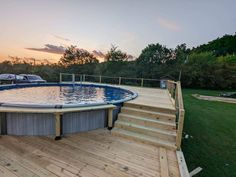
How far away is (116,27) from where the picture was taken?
11.6 m

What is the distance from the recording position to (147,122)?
3609mm

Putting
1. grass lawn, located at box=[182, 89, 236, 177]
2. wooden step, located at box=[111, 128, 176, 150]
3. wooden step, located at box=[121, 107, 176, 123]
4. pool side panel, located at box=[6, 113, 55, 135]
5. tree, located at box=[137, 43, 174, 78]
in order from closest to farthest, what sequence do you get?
grass lawn, located at box=[182, 89, 236, 177] < wooden step, located at box=[111, 128, 176, 150] < pool side panel, located at box=[6, 113, 55, 135] < wooden step, located at box=[121, 107, 176, 123] < tree, located at box=[137, 43, 174, 78]

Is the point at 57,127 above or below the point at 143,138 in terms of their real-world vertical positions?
above

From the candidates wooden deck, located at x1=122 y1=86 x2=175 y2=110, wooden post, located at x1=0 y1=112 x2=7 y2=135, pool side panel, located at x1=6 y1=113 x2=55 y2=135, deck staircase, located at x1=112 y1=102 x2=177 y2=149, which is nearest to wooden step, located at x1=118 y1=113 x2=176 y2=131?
deck staircase, located at x1=112 y1=102 x2=177 y2=149

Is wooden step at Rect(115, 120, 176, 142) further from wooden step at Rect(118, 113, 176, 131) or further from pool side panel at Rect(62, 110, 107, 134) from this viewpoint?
pool side panel at Rect(62, 110, 107, 134)

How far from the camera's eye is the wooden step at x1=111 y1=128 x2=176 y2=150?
9.97ft

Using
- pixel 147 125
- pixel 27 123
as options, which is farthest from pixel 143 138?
pixel 27 123

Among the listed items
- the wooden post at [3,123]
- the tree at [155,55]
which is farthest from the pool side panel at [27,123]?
the tree at [155,55]

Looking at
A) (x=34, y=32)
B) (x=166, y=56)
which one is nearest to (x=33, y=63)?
(x=34, y=32)

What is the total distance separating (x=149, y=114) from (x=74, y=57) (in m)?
21.6

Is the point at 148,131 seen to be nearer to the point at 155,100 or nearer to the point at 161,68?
→ the point at 155,100

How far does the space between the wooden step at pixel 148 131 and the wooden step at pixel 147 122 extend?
99 millimetres

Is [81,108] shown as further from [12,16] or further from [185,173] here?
[12,16]

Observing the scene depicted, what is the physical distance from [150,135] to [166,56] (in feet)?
58.0
